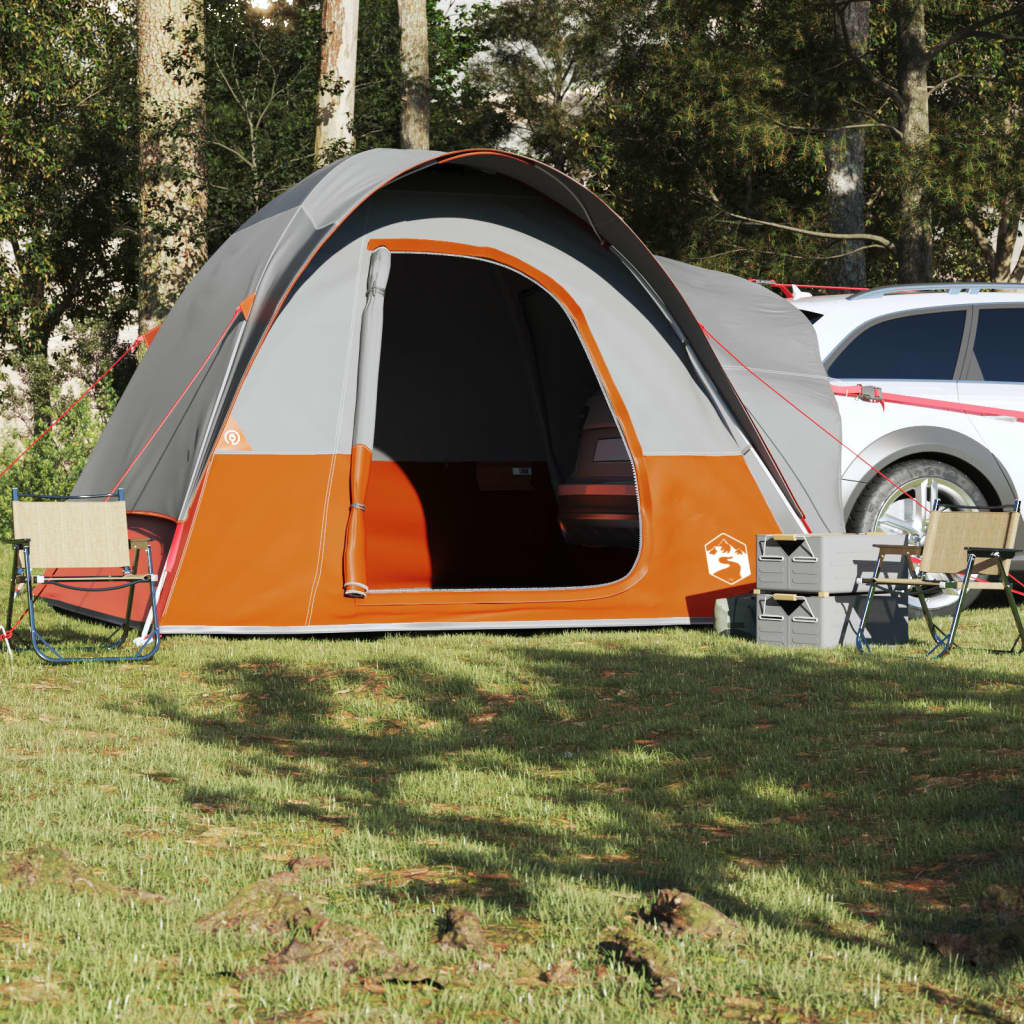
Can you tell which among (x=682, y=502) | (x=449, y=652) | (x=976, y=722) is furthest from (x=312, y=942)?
(x=682, y=502)

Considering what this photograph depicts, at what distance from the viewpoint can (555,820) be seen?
13.8ft

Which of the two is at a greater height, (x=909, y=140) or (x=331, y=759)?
(x=909, y=140)

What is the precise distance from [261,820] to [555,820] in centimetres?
87

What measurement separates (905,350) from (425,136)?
1210 cm

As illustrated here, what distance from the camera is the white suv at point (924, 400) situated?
27.1 feet

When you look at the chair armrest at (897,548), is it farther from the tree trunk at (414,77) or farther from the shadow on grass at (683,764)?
the tree trunk at (414,77)

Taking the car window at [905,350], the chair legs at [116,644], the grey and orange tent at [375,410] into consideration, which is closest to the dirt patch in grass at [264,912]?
the chair legs at [116,644]

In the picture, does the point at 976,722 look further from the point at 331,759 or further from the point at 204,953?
the point at 204,953

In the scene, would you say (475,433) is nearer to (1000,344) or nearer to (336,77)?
(1000,344)

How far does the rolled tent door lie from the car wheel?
2.93 meters

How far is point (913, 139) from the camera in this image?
16031 millimetres

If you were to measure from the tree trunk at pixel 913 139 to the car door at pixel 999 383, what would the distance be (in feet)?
24.7

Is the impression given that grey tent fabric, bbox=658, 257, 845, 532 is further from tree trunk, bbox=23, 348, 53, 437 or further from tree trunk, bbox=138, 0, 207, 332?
tree trunk, bbox=23, 348, 53, 437

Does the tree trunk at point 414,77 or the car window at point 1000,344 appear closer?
the car window at point 1000,344
